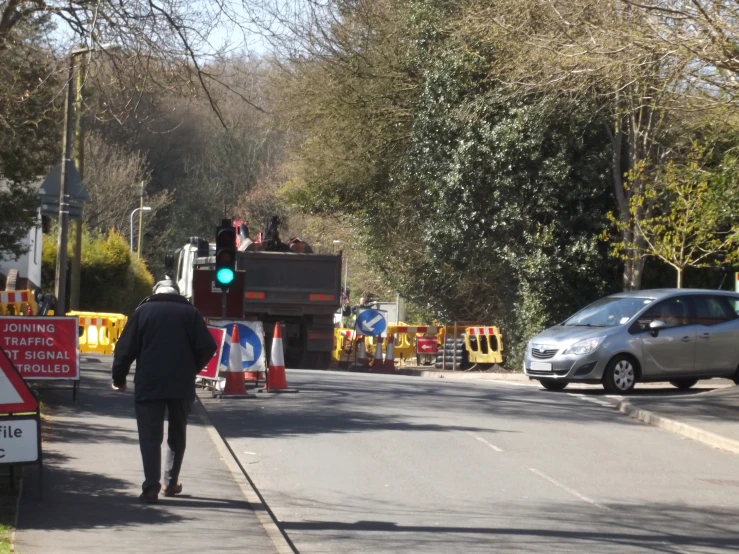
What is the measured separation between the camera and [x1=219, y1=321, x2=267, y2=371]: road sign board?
15695 millimetres

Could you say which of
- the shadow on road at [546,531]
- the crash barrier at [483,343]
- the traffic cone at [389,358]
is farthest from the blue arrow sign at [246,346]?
the crash barrier at [483,343]

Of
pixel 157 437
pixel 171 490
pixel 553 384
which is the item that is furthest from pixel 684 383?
pixel 157 437

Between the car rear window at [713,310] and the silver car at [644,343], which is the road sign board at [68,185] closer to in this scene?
the silver car at [644,343]

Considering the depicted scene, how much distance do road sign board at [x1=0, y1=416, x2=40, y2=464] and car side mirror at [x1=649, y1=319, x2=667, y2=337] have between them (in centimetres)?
1199

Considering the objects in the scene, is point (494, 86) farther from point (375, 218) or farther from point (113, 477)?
point (113, 477)

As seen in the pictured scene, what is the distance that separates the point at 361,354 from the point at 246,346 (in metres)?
12.3

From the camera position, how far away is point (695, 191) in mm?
22016

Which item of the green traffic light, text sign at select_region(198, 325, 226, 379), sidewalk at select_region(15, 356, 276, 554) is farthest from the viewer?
the green traffic light

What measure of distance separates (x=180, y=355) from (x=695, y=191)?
16.5 meters

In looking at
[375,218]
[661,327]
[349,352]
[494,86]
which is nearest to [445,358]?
[349,352]

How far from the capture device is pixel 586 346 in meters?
17.0

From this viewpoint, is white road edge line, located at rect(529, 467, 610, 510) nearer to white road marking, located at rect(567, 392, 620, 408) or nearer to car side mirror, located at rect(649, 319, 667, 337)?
white road marking, located at rect(567, 392, 620, 408)

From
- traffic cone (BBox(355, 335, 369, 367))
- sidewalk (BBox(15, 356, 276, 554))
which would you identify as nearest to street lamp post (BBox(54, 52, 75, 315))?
sidewalk (BBox(15, 356, 276, 554))

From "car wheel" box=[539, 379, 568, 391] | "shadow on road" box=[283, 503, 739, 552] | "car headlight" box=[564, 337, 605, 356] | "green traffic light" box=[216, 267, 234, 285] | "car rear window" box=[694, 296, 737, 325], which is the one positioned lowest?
"shadow on road" box=[283, 503, 739, 552]
